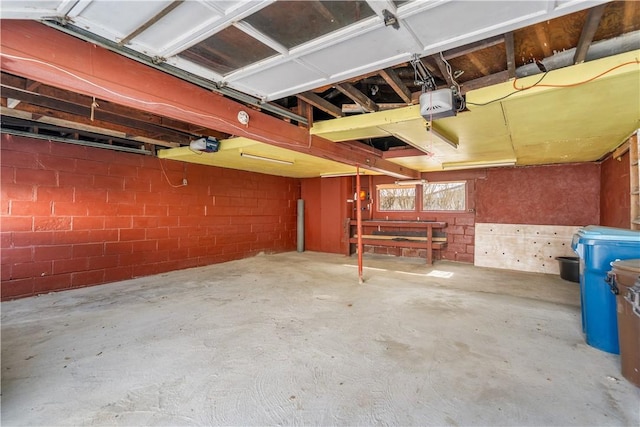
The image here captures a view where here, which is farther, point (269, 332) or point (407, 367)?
point (269, 332)

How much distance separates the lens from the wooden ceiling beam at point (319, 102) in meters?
2.65

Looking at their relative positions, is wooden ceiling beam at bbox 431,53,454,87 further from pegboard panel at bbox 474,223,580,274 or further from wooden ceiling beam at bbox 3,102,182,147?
pegboard panel at bbox 474,223,580,274

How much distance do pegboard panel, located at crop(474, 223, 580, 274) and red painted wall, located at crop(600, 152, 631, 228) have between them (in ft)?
2.21

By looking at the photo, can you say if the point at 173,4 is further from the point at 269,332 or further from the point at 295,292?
the point at 295,292

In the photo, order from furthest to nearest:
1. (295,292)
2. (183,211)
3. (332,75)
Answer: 1. (183,211)
2. (295,292)
3. (332,75)

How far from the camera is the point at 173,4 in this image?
4.33 ft

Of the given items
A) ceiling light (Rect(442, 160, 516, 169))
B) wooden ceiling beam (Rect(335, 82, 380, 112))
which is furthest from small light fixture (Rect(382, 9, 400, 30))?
ceiling light (Rect(442, 160, 516, 169))

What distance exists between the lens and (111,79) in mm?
1815

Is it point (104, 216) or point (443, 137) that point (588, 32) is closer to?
point (443, 137)

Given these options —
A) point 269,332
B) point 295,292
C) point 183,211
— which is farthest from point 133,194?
point 269,332

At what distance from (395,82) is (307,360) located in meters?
2.37

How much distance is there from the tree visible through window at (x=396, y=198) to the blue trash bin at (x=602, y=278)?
4524mm

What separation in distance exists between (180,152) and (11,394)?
368cm

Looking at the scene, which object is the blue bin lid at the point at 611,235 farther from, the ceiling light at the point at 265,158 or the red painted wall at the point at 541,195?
the ceiling light at the point at 265,158
